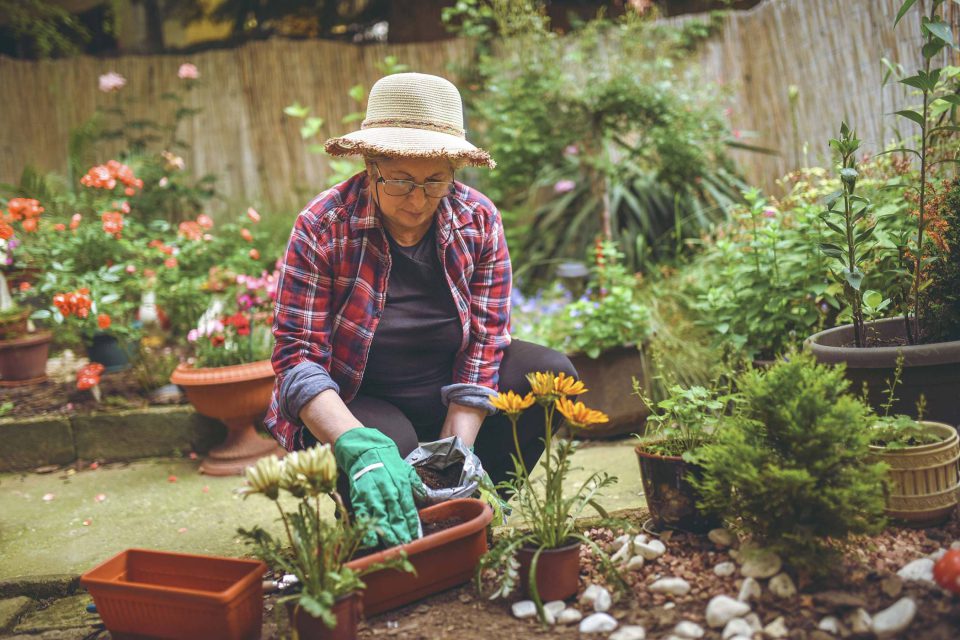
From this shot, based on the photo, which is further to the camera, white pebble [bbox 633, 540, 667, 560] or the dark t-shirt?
the dark t-shirt

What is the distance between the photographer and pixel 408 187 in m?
1.93

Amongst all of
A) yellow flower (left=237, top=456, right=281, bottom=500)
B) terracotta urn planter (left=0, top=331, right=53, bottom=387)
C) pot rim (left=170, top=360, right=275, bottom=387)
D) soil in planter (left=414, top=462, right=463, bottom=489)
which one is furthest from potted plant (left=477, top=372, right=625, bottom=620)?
terracotta urn planter (left=0, top=331, right=53, bottom=387)

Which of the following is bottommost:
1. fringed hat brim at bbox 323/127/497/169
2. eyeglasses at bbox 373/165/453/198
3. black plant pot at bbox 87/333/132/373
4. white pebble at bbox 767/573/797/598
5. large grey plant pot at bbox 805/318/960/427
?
white pebble at bbox 767/573/797/598

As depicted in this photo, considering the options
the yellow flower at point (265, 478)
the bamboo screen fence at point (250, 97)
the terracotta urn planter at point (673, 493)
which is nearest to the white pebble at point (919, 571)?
the terracotta urn planter at point (673, 493)

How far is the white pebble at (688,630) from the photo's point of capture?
54.8 inches

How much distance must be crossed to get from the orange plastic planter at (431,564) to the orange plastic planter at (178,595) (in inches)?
9.2

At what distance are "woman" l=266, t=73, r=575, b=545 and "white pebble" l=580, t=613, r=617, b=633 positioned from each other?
19.7 inches

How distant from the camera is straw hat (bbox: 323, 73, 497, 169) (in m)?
1.86

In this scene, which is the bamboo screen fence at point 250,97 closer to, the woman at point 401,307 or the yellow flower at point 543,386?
the woman at point 401,307

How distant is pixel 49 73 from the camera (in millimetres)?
5520

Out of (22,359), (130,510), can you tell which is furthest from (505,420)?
(22,359)

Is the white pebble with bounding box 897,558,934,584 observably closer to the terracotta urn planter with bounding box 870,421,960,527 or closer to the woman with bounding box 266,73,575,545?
the terracotta urn planter with bounding box 870,421,960,527

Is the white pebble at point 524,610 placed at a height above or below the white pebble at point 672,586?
below

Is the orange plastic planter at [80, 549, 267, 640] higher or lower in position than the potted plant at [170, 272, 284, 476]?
lower
